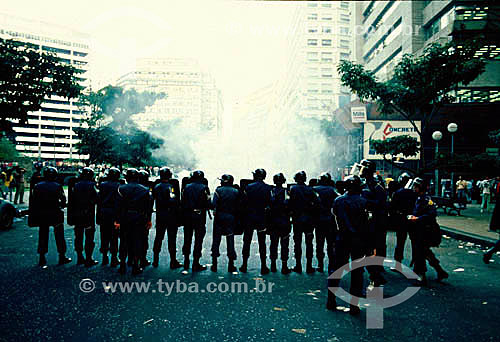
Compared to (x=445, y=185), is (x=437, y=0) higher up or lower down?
higher up

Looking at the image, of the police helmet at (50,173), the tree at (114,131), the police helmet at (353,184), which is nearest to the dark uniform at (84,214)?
the police helmet at (50,173)

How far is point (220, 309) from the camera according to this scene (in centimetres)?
464

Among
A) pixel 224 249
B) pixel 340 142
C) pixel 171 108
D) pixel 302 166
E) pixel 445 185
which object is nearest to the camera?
pixel 224 249

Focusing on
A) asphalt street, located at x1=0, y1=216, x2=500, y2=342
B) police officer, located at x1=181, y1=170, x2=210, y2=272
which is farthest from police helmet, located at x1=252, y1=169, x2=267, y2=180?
asphalt street, located at x1=0, y1=216, x2=500, y2=342

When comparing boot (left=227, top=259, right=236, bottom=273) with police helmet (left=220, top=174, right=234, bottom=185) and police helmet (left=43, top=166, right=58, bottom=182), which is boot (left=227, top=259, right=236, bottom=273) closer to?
police helmet (left=220, top=174, right=234, bottom=185)

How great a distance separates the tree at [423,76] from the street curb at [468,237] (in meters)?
4.02

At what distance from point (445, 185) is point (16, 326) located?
25.4 metres

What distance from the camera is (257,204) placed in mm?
6688

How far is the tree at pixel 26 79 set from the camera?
13.2 meters

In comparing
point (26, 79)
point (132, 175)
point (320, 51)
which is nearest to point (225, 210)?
point (132, 175)

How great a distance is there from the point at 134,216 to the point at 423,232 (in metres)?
4.65

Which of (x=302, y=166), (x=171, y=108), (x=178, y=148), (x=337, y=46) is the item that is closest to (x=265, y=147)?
(x=302, y=166)

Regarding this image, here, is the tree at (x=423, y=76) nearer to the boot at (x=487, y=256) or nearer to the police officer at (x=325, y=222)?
the boot at (x=487, y=256)

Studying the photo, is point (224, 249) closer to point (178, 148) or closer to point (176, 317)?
point (176, 317)
